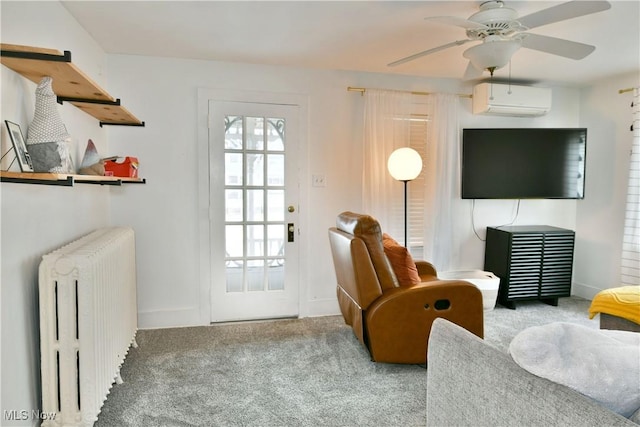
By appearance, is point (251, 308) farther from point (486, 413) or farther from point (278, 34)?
point (486, 413)

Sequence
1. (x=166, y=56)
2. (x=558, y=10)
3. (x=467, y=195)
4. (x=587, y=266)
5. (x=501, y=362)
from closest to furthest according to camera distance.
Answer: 1. (x=501, y=362)
2. (x=558, y=10)
3. (x=166, y=56)
4. (x=467, y=195)
5. (x=587, y=266)

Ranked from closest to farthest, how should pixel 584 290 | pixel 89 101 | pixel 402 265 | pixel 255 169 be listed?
pixel 89 101 < pixel 402 265 < pixel 255 169 < pixel 584 290

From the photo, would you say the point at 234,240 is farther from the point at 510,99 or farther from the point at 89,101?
the point at 510,99

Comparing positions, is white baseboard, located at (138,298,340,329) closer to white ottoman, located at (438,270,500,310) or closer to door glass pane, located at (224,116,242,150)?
door glass pane, located at (224,116,242,150)

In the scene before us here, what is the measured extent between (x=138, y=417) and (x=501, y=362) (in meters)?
1.95

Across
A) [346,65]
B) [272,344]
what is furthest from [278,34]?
[272,344]

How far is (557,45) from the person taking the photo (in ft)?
7.52

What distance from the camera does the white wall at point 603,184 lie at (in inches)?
158

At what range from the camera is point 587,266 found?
4.41m

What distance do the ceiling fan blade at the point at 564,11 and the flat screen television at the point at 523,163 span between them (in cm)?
203

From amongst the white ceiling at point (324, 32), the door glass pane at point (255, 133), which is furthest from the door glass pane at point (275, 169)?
the white ceiling at point (324, 32)

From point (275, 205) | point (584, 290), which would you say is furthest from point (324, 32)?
point (584, 290)

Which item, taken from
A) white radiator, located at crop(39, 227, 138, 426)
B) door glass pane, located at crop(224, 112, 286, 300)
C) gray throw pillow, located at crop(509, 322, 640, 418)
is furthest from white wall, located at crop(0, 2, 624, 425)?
gray throw pillow, located at crop(509, 322, 640, 418)

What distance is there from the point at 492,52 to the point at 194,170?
98.7 inches
